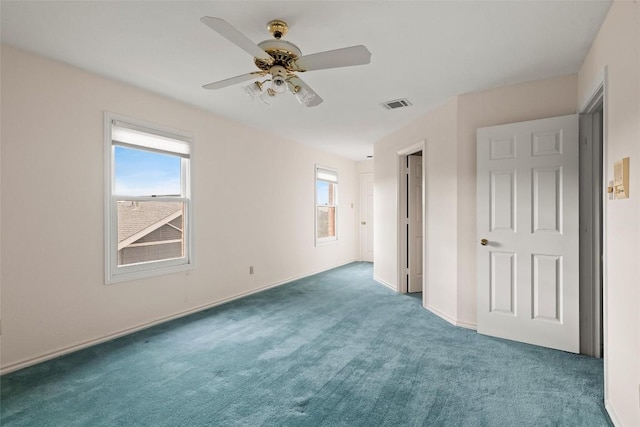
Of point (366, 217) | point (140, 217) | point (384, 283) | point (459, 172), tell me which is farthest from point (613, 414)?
point (366, 217)

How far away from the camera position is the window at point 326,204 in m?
6.73

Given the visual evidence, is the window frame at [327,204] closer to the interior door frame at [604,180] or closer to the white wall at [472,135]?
the white wall at [472,135]

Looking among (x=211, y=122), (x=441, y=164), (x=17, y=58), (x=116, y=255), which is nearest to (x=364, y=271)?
(x=441, y=164)

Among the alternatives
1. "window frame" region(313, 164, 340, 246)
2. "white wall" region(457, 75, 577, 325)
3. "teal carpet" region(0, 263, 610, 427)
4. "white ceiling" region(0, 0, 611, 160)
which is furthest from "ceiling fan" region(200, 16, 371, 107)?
"window frame" region(313, 164, 340, 246)

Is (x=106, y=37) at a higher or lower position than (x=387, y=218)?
higher

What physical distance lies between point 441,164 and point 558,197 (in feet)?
4.10

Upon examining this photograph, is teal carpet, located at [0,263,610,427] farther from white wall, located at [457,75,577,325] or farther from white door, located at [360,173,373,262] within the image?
white door, located at [360,173,373,262]

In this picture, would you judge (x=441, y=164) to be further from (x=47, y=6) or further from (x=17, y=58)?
(x=17, y=58)

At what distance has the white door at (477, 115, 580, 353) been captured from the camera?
115 inches

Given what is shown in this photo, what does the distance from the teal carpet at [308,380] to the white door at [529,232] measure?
228 millimetres

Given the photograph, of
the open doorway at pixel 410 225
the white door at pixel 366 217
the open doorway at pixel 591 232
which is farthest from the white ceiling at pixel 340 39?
the white door at pixel 366 217

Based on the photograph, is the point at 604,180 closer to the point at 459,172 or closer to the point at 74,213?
the point at 459,172

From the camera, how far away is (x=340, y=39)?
2.42 metres

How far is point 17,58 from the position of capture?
8.45ft
